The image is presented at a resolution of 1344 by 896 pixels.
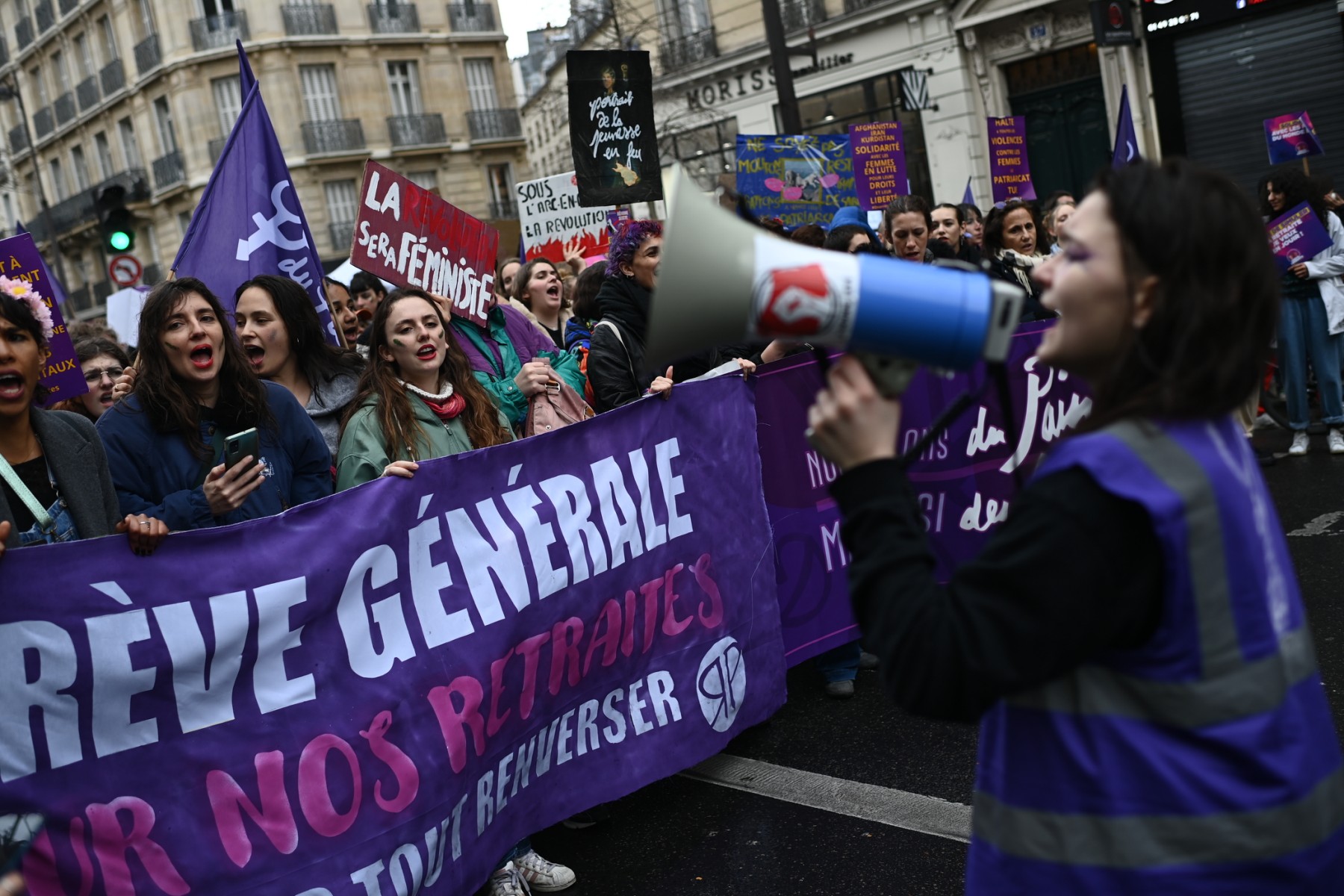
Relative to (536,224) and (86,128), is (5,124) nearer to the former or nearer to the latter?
(86,128)

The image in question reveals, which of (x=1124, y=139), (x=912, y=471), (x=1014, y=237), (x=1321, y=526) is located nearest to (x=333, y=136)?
(x=1124, y=139)

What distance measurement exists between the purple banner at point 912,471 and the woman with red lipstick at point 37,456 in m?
2.39

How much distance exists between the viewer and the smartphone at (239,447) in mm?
3006

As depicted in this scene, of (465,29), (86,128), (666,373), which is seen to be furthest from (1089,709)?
(86,128)

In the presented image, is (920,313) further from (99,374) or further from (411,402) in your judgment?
(99,374)

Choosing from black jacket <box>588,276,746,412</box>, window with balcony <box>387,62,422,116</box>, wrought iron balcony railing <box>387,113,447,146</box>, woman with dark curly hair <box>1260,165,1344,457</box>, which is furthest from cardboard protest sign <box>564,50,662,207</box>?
window with balcony <box>387,62,422,116</box>

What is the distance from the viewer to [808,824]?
3.73m

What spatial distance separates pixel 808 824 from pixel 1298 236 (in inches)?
235

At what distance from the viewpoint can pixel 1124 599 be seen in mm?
1343

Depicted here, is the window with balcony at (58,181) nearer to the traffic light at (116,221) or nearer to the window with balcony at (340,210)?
the window with balcony at (340,210)

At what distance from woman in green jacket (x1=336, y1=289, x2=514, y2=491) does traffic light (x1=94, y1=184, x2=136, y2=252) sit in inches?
355

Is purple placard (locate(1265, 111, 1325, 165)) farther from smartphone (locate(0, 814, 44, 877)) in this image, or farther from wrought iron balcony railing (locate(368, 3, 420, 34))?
wrought iron balcony railing (locate(368, 3, 420, 34))

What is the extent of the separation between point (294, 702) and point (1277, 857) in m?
2.33

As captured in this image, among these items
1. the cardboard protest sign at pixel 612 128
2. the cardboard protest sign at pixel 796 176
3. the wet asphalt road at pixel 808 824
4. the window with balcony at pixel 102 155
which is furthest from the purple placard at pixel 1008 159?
the window with balcony at pixel 102 155
